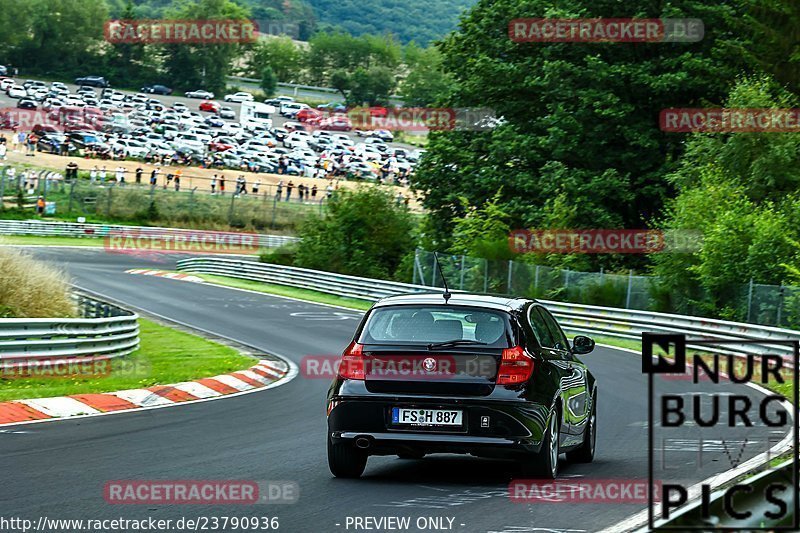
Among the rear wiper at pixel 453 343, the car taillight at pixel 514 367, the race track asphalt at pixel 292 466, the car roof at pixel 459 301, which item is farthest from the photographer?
the car roof at pixel 459 301

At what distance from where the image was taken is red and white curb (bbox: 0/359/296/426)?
1401 centimetres

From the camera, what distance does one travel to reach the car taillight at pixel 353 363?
32.7 ft

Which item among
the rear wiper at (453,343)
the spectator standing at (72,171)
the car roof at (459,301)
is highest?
the spectator standing at (72,171)

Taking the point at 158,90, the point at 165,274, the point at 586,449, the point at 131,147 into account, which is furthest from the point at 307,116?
the point at 586,449

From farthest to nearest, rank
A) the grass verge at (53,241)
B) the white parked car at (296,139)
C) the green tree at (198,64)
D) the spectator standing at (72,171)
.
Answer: the green tree at (198,64) < the white parked car at (296,139) < the spectator standing at (72,171) < the grass verge at (53,241)

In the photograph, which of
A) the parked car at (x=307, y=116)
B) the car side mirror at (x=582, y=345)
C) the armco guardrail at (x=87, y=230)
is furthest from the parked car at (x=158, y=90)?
the car side mirror at (x=582, y=345)

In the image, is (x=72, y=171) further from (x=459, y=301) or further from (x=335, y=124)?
(x=459, y=301)

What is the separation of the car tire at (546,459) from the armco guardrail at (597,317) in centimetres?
694

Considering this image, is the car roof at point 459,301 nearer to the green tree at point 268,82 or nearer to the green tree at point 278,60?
the green tree at point 268,82

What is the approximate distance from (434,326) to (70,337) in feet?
35.5

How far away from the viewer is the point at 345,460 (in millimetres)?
10016

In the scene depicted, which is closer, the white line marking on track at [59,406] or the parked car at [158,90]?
the white line marking on track at [59,406]

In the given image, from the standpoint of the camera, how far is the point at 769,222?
31766 millimetres

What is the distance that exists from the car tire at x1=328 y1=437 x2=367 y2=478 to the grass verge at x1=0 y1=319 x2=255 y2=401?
21.0 feet
